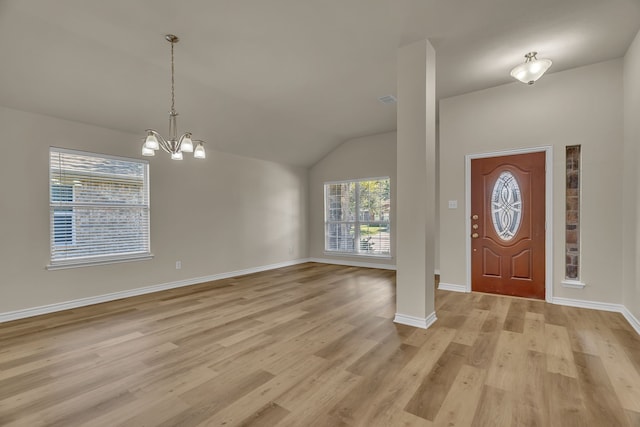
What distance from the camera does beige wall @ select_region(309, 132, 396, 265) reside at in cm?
643

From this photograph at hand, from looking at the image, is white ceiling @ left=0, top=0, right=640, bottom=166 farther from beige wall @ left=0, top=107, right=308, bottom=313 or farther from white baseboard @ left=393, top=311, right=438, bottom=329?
white baseboard @ left=393, top=311, right=438, bottom=329

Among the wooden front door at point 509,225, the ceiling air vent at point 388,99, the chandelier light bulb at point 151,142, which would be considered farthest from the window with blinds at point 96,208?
the wooden front door at point 509,225

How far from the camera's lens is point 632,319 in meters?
3.10

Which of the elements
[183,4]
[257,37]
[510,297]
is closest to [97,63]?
[183,4]

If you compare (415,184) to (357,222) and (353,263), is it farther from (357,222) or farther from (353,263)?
(353,263)

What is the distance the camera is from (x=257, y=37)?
2.94 m

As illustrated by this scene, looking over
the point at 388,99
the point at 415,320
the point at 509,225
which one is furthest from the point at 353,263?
the point at 415,320

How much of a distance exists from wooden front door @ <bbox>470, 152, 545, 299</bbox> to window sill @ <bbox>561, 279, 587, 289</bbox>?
0.22 meters

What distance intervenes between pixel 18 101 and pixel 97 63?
1.10 metres

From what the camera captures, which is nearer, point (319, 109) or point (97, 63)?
point (97, 63)

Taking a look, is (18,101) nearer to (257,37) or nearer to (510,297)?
(257,37)

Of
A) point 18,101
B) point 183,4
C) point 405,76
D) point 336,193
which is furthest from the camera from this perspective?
point 336,193

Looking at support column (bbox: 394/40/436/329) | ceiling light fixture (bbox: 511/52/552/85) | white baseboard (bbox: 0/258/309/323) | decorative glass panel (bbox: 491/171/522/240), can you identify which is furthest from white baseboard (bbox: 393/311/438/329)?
white baseboard (bbox: 0/258/309/323)

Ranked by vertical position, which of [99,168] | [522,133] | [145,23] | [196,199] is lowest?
[196,199]
